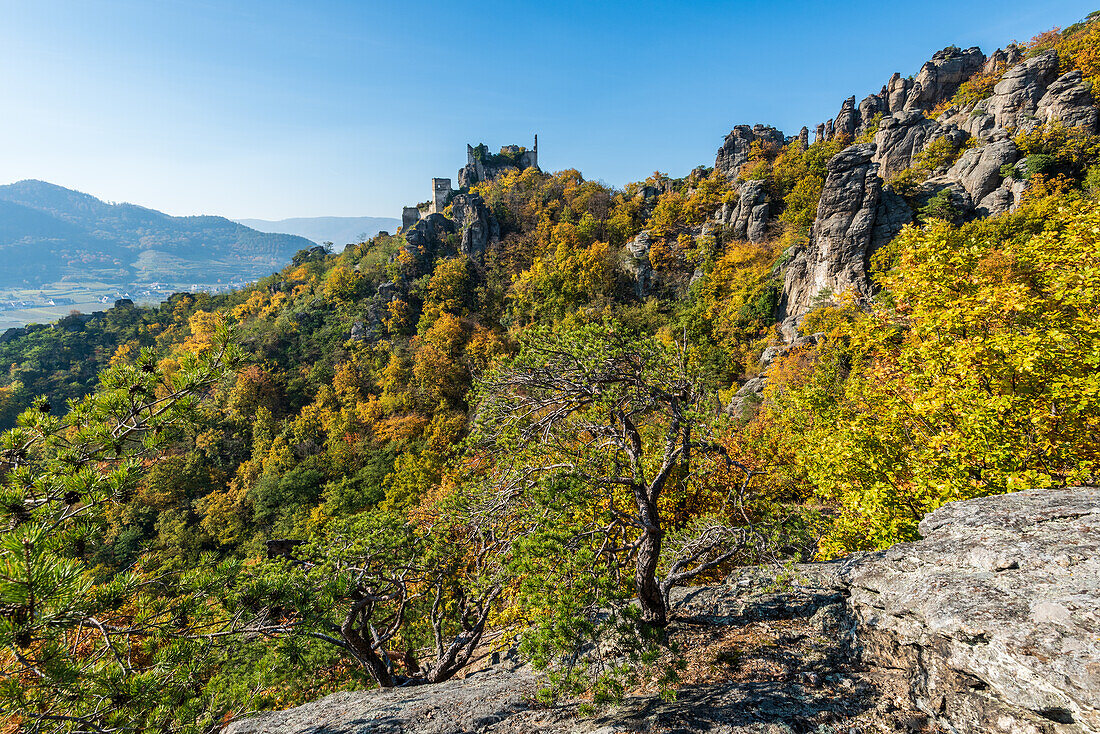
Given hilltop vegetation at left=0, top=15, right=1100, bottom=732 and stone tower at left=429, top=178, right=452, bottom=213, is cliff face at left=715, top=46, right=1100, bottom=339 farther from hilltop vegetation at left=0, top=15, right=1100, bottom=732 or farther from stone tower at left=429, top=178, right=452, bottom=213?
stone tower at left=429, top=178, right=452, bottom=213

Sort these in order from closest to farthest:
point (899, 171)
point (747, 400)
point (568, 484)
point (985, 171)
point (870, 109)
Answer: point (568, 484)
point (747, 400)
point (985, 171)
point (899, 171)
point (870, 109)

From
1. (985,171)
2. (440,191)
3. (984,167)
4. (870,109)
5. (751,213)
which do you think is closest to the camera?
(985,171)

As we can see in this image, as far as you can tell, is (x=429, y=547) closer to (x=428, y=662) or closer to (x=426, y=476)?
(x=428, y=662)

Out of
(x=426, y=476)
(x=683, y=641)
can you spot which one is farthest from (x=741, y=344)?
(x=683, y=641)

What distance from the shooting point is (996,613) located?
12.9 ft

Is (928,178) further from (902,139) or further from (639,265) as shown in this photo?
(639,265)

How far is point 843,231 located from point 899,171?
15784 millimetres

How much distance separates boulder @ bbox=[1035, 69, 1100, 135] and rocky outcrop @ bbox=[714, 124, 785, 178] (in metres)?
24.5

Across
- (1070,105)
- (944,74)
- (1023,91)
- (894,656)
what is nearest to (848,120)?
(944,74)

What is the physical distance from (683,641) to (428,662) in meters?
7.43

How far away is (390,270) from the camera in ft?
168

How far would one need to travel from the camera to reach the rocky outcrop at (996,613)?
3.36m

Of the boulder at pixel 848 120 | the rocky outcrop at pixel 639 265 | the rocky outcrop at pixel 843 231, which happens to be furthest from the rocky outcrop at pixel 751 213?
the boulder at pixel 848 120

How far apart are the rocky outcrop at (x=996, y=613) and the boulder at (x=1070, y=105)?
45.5m
